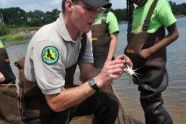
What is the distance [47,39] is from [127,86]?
24.9 ft

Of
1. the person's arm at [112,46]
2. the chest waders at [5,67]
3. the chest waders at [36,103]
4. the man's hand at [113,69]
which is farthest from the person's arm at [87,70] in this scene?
the chest waders at [5,67]

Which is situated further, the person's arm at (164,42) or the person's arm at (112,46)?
the person's arm at (112,46)

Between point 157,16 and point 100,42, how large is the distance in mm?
1832

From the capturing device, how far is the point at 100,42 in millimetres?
7383

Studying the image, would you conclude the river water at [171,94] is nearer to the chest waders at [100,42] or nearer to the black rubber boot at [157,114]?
the chest waders at [100,42]

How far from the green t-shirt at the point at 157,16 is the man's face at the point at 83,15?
1.79m

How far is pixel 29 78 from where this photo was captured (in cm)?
436

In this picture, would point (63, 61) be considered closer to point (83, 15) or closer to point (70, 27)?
point (70, 27)

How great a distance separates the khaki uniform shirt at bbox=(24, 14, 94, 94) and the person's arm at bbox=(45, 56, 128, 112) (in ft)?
0.25

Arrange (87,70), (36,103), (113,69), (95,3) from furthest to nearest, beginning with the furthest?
(87,70) < (36,103) < (95,3) < (113,69)

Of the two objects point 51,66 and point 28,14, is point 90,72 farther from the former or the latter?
point 28,14

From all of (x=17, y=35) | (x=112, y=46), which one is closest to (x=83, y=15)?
(x=112, y=46)

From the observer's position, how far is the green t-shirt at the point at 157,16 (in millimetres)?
5633

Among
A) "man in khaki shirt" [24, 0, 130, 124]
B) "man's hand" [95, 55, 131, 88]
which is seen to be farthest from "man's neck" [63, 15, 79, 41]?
Result: "man's hand" [95, 55, 131, 88]
